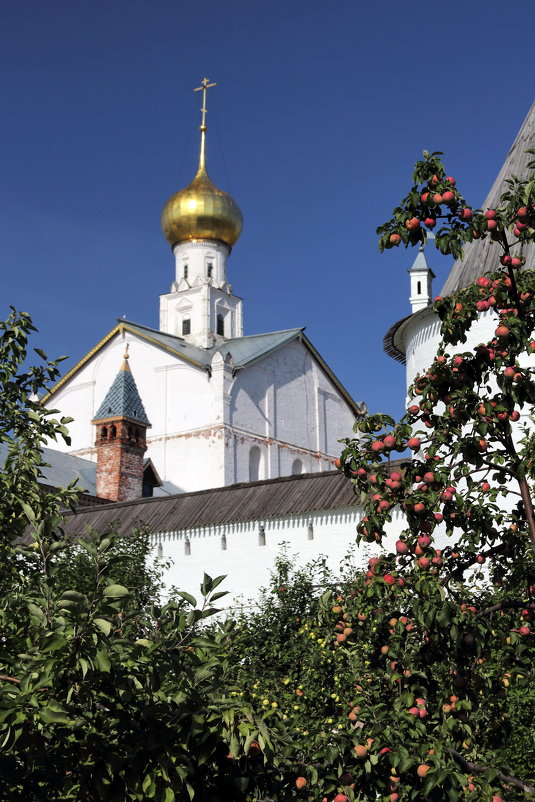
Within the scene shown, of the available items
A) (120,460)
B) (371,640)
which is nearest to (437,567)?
(371,640)

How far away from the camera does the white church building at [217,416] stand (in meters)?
12.4

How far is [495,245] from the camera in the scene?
1202cm

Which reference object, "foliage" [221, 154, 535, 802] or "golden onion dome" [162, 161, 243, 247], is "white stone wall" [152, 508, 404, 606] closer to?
"foliage" [221, 154, 535, 802]

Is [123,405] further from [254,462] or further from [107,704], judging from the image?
[107,704]

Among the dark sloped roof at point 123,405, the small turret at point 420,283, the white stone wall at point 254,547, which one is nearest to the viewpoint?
the white stone wall at point 254,547

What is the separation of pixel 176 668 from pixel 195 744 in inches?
15.0

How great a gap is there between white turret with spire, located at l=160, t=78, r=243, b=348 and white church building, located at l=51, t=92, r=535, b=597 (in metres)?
0.05

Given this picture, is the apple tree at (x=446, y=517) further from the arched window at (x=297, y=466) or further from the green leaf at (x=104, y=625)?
the arched window at (x=297, y=466)

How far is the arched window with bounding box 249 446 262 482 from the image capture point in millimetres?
28266

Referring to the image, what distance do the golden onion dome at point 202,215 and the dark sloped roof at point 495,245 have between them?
20063 millimetres

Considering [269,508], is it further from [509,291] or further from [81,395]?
[81,395]

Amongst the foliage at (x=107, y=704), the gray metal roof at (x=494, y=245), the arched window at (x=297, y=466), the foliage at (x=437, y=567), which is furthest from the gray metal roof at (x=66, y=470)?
the foliage at (x=107, y=704)

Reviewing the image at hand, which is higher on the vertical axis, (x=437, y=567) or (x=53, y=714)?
(x=437, y=567)

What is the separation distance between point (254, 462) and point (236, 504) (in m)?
15.6
